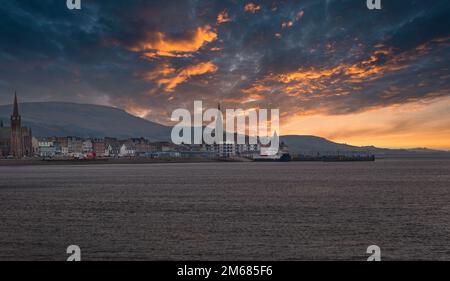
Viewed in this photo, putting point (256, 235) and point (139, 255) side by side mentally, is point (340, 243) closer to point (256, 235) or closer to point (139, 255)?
point (256, 235)

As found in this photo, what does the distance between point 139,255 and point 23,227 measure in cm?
1979

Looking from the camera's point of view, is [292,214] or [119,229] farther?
[292,214]

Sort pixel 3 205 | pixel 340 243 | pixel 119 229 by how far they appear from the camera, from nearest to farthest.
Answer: pixel 340 243, pixel 119 229, pixel 3 205

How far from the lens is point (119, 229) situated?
47625mm

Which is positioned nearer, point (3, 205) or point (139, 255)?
point (139, 255)
